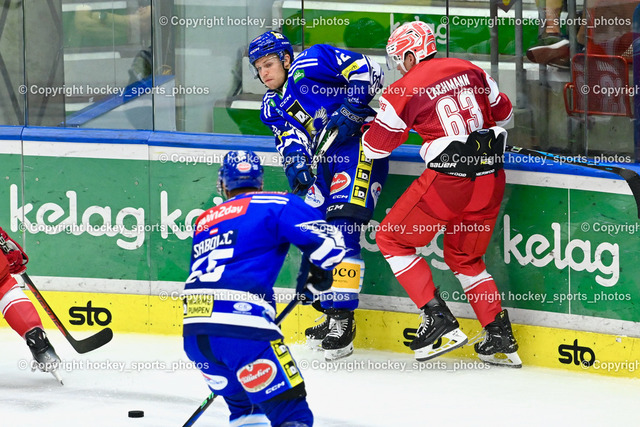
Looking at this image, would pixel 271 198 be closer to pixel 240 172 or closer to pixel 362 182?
pixel 240 172

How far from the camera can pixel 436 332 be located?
5234 mm

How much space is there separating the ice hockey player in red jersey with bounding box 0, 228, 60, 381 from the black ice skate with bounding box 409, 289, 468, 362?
5.33ft

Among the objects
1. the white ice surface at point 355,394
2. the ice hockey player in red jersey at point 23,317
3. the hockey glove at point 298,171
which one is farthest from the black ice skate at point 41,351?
the hockey glove at point 298,171

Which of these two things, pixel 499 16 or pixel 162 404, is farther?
pixel 499 16

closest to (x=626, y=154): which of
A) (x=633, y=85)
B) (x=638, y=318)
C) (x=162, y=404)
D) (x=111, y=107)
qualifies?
(x=633, y=85)

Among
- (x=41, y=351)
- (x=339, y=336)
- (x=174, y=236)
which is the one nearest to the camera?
(x=41, y=351)

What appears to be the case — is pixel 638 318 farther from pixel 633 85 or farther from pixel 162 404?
pixel 162 404

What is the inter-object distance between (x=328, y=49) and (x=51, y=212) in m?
1.76

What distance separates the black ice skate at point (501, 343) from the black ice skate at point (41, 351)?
6.27 ft

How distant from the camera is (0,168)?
20.5ft

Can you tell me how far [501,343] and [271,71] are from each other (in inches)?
67.8

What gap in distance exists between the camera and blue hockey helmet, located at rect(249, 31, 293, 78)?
5.66 meters
